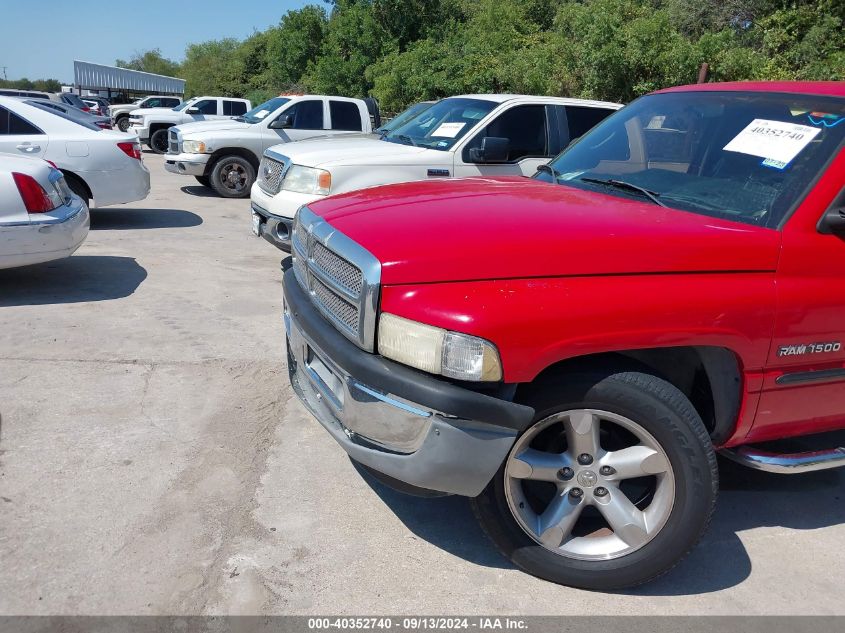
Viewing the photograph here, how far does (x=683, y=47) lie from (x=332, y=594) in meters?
16.9

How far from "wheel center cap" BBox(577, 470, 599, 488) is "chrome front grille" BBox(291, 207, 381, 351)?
0.96m

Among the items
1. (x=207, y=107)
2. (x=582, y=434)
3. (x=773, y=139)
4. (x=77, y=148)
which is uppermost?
(x=207, y=107)

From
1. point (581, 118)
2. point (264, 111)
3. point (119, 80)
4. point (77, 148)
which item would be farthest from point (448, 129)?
point (119, 80)

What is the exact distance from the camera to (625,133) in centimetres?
418

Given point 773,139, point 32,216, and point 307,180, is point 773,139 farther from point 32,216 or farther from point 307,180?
point 32,216

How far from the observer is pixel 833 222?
9.88 feet

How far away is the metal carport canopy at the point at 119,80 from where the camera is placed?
52344 mm

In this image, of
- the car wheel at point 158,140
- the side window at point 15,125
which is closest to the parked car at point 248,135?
the side window at point 15,125

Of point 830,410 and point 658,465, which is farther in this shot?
point 830,410

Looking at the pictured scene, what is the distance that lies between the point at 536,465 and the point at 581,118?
5877 millimetres

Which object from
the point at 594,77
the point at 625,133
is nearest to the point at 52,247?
the point at 625,133

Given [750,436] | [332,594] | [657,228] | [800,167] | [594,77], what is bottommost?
[332,594]

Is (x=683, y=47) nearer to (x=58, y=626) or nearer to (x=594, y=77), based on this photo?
(x=594, y=77)

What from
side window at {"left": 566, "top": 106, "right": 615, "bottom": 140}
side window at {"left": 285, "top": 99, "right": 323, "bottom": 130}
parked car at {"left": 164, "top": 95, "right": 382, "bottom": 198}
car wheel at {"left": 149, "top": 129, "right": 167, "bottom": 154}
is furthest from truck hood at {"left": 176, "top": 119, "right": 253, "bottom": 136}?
car wheel at {"left": 149, "top": 129, "right": 167, "bottom": 154}
